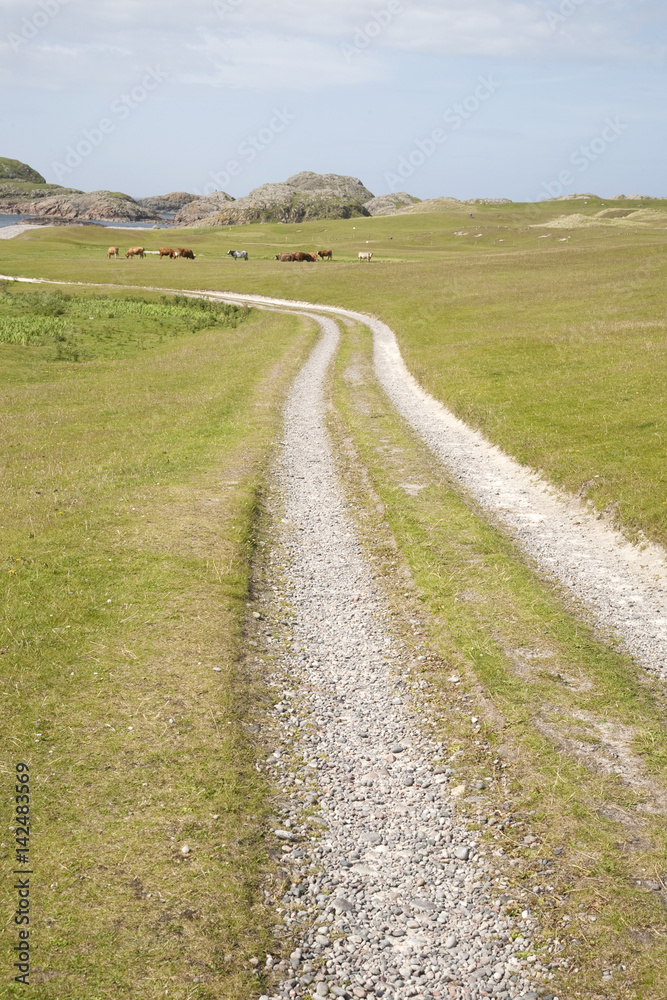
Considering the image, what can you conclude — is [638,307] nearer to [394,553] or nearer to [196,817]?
[394,553]

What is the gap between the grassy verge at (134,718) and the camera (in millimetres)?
6789

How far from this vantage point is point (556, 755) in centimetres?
940

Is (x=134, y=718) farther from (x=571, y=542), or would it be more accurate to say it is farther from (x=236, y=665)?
(x=571, y=542)

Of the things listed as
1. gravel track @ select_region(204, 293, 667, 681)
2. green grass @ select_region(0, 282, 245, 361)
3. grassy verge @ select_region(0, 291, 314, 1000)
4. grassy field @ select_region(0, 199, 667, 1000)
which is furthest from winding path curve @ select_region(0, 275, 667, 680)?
green grass @ select_region(0, 282, 245, 361)

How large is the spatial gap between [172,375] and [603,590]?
97.2 ft

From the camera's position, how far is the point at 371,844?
8219 mm

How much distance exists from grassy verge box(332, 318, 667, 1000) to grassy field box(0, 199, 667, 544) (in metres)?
5.49

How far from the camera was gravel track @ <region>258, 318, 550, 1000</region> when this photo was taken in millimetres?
6734

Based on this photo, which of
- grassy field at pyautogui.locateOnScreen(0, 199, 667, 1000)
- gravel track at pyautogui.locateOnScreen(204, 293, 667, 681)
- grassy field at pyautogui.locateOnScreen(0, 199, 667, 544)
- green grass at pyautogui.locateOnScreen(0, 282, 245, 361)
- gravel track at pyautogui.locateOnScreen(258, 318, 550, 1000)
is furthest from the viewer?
green grass at pyautogui.locateOnScreen(0, 282, 245, 361)

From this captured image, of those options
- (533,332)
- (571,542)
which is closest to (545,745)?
(571,542)

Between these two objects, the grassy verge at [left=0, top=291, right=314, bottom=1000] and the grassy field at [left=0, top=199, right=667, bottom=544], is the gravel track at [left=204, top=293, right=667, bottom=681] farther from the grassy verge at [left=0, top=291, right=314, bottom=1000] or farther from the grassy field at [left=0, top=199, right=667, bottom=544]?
the grassy verge at [left=0, top=291, right=314, bottom=1000]

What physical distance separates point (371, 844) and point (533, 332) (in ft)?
→ 136

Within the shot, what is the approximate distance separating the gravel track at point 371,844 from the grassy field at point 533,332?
8.79m

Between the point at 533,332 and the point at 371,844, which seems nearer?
the point at 371,844
